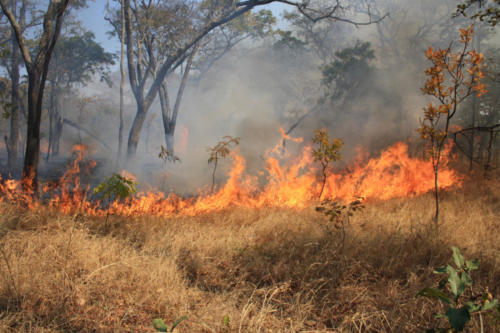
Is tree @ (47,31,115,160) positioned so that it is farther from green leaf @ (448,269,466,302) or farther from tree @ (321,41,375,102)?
green leaf @ (448,269,466,302)

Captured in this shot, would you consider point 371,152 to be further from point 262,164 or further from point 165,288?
point 165,288

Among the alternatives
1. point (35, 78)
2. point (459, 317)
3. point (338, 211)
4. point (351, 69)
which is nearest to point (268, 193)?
point (338, 211)

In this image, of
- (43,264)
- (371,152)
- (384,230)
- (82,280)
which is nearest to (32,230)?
(43,264)

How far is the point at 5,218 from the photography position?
435 centimetres

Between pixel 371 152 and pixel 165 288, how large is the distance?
460 inches

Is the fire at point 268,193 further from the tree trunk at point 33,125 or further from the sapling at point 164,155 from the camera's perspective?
the sapling at point 164,155

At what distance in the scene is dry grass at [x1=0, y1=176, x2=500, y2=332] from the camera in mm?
2510

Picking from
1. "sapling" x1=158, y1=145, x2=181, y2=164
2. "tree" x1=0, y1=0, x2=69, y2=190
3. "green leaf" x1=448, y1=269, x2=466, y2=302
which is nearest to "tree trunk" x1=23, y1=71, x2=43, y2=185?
"tree" x1=0, y1=0, x2=69, y2=190

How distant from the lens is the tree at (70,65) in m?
17.8

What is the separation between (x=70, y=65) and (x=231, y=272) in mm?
20416

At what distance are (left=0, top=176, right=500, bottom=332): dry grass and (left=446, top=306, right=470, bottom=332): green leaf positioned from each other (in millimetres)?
1010

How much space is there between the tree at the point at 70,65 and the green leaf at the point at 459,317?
67.6ft

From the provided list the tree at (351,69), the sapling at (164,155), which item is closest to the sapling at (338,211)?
the sapling at (164,155)

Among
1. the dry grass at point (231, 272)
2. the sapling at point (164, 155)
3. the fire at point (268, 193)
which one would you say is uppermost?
the sapling at point (164, 155)
